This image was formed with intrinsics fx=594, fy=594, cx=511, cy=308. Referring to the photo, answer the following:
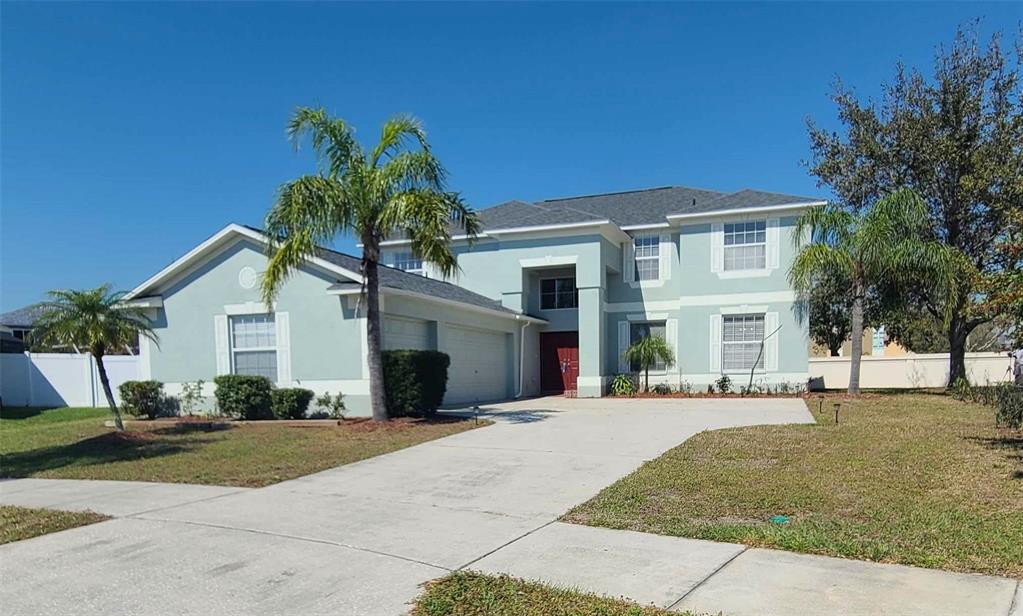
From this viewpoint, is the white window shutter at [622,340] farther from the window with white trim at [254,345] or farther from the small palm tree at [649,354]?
the window with white trim at [254,345]

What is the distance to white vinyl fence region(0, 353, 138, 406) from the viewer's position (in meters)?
20.6

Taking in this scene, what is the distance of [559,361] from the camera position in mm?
23672

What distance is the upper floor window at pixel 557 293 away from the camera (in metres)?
23.5

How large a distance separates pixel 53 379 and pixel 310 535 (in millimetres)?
20768

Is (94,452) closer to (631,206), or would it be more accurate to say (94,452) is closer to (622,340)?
(622,340)

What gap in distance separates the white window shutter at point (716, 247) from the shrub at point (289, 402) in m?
13.9

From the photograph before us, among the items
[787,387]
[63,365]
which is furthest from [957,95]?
[63,365]

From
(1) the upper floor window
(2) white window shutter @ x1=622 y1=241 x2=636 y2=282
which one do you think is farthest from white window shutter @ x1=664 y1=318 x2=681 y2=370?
(1) the upper floor window

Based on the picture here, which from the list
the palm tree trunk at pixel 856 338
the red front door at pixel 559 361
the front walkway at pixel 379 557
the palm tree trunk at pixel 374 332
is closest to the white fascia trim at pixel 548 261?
the red front door at pixel 559 361

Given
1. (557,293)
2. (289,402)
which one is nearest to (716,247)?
(557,293)

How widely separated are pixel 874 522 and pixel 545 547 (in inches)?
121

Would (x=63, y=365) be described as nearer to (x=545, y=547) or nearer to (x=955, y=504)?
(x=545, y=547)

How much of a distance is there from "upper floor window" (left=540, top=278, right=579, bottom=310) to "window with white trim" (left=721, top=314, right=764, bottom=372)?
5.73 meters

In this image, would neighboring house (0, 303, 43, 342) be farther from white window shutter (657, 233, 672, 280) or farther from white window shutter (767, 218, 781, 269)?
white window shutter (767, 218, 781, 269)
